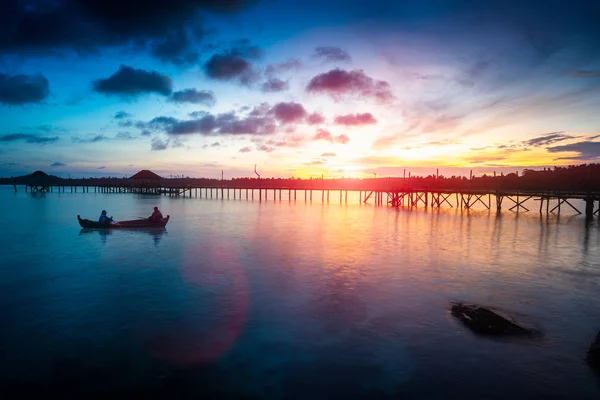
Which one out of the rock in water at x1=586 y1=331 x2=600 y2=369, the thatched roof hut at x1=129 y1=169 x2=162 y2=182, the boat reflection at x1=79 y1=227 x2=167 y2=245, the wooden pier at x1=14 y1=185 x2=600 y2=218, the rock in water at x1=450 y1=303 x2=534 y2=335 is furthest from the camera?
the thatched roof hut at x1=129 y1=169 x2=162 y2=182

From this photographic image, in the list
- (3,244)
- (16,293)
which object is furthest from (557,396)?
(3,244)

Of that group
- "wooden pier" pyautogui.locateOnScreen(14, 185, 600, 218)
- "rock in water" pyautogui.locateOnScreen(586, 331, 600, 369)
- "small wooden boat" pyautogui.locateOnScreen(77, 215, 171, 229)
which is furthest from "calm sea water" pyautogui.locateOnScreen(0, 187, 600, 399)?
"wooden pier" pyautogui.locateOnScreen(14, 185, 600, 218)

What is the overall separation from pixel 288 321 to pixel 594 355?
7.30 m

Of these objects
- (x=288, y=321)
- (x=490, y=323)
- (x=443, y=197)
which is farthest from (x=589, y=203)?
(x=288, y=321)

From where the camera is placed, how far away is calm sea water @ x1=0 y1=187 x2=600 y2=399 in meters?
7.34

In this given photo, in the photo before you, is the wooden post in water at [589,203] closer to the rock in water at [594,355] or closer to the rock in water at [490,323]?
the rock in water at [490,323]

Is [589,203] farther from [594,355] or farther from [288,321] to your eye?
[288,321]

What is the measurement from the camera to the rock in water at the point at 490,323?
9.52 m

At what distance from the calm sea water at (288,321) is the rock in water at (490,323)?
337mm

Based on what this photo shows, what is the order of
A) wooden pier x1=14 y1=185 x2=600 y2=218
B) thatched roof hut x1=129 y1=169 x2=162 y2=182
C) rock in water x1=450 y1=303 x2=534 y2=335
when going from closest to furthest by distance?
rock in water x1=450 y1=303 x2=534 y2=335 < wooden pier x1=14 y1=185 x2=600 y2=218 < thatched roof hut x1=129 y1=169 x2=162 y2=182

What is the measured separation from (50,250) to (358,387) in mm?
19728

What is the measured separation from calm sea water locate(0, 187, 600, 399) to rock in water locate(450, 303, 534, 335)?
34cm

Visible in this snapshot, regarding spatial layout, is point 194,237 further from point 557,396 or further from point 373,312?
point 557,396

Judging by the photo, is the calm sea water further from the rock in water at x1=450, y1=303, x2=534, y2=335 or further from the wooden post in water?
the wooden post in water
